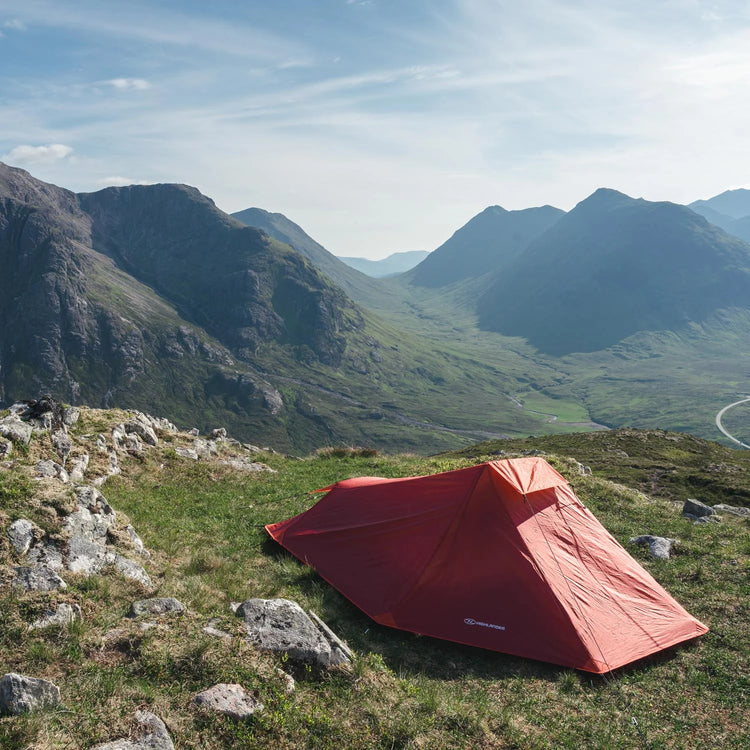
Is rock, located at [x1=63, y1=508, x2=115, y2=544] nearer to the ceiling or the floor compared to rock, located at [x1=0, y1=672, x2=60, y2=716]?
nearer to the ceiling

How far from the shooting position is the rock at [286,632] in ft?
31.8

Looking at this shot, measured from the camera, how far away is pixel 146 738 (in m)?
7.19

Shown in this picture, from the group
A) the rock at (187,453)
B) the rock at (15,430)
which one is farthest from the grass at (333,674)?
the rock at (187,453)

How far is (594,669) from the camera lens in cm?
1150

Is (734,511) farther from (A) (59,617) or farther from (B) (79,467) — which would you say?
(B) (79,467)

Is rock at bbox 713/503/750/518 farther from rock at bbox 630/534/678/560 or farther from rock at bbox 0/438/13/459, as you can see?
rock at bbox 0/438/13/459

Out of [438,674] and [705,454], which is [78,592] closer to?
[438,674]

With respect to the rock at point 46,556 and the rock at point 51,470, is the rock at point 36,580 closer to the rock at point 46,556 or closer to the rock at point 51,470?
the rock at point 46,556

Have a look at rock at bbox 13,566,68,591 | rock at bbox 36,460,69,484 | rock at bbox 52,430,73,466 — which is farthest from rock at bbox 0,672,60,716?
rock at bbox 52,430,73,466

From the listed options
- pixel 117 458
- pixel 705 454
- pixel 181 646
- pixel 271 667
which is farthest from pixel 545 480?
→ pixel 705 454

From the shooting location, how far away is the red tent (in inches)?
490

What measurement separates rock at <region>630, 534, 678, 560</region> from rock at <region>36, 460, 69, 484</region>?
63.0ft

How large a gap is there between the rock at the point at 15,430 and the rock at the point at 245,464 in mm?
10566

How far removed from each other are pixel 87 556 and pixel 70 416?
42.8 ft
